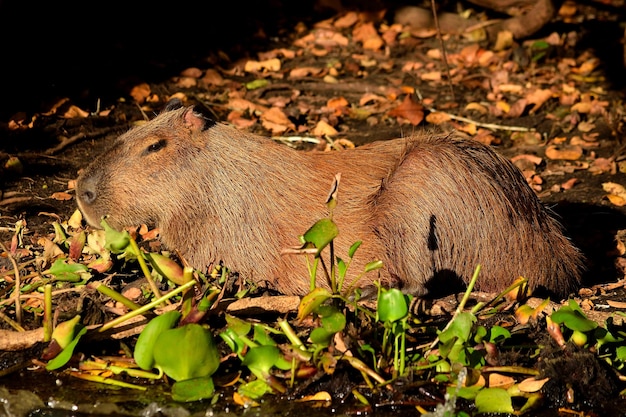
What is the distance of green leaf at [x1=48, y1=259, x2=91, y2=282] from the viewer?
396 cm

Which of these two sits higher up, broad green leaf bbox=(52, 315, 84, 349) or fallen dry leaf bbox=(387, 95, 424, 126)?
fallen dry leaf bbox=(387, 95, 424, 126)

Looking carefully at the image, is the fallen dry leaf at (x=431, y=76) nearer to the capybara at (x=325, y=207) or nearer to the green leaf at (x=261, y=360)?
the capybara at (x=325, y=207)

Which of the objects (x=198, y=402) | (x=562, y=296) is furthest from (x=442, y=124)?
(x=198, y=402)

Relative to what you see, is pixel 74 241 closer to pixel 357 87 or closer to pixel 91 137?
pixel 91 137

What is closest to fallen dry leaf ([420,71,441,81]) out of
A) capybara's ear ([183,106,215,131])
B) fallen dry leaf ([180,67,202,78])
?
fallen dry leaf ([180,67,202,78])

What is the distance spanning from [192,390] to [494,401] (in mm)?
1165

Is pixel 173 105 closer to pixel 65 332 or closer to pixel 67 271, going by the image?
pixel 67 271

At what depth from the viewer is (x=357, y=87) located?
7352mm

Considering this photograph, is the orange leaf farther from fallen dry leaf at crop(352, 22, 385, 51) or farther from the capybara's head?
fallen dry leaf at crop(352, 22, 385, 51)

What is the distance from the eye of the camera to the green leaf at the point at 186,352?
3377 mm

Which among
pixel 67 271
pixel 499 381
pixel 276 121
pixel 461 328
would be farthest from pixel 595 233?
pixel 67 271

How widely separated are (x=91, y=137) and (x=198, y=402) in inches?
124

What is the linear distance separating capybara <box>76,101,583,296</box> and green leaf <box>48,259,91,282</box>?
1.06 ft

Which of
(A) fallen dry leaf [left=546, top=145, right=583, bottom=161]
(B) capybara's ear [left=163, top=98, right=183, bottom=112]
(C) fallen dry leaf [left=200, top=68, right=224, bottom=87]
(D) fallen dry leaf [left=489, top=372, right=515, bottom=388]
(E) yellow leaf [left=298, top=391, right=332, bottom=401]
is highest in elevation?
(B) capybara's ear [left=163, top=98, right=183, bottom=112]
